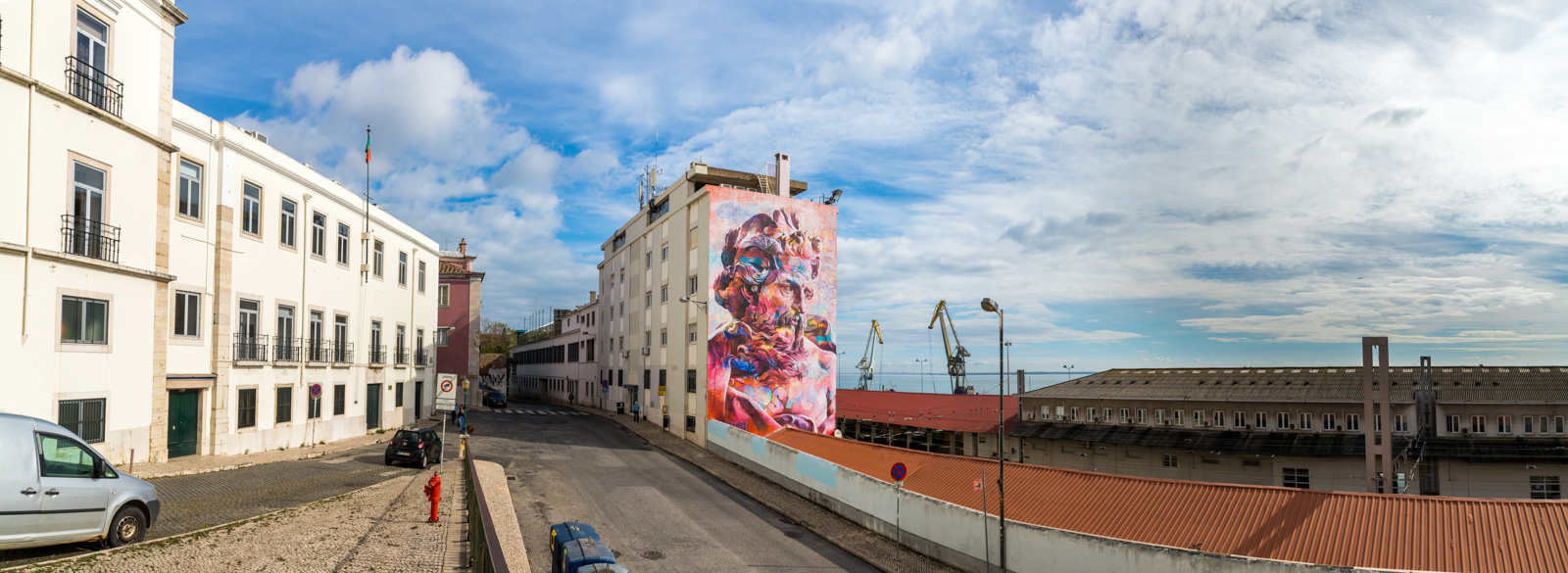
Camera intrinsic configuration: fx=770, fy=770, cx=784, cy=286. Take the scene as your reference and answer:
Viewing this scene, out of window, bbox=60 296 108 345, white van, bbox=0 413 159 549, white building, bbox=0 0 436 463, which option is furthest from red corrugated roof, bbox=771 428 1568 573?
window, bbox=60 296 108 345

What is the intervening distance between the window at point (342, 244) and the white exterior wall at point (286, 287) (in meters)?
0.38

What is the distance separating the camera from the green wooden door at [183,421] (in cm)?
2516

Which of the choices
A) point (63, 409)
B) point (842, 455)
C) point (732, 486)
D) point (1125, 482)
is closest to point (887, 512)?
point (842, 455)

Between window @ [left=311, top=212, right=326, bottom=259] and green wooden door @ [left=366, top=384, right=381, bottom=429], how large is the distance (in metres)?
8.00

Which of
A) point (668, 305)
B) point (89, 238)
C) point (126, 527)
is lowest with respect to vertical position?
point (126, 527)

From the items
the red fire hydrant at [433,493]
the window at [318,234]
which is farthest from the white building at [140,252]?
the red fire hydrant at [433,493]

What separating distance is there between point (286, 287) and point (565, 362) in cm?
5260

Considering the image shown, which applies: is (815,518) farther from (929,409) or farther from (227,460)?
(929,409)

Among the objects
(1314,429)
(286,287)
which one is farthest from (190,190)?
(1314,429)

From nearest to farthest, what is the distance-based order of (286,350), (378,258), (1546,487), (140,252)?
(140,252), (286,350), (378,258), (1546,487)

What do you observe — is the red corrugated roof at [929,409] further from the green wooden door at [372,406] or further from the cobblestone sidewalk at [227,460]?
the cobblestone sidewalk at [227,460]

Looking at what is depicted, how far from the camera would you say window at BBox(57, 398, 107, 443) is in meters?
20.5

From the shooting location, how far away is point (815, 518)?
78.3 ft

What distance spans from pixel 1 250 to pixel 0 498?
11.6m
